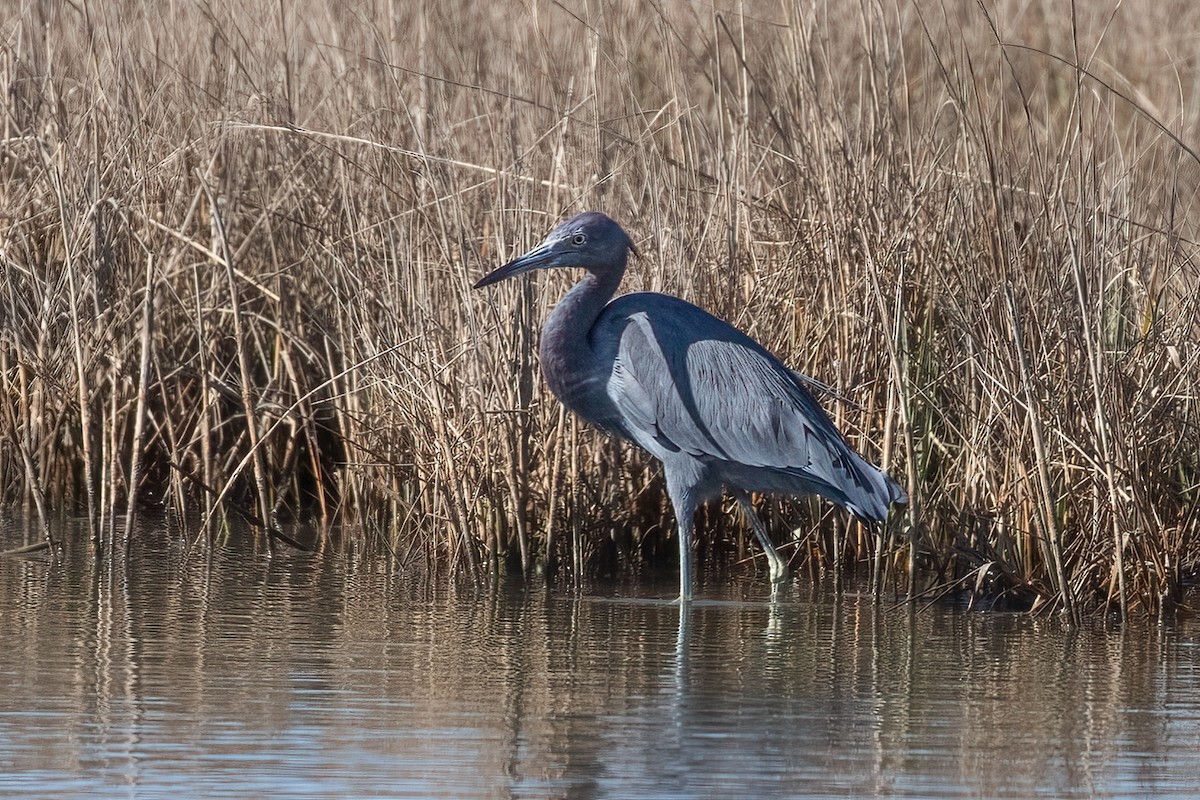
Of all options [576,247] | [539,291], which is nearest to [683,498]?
[576,247]

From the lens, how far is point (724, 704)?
4594 millimetres

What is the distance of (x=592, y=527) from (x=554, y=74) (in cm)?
190

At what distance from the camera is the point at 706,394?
20.6ft

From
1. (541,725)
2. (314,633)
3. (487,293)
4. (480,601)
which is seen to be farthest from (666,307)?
(541,725)

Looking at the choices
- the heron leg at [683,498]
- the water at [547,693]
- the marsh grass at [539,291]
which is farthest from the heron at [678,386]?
the water at [547,693]

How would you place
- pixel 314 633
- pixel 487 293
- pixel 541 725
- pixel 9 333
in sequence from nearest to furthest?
1. pixel 541 725
2. pixel 314 633
3. pixel 487 293
4. pixel 9 333

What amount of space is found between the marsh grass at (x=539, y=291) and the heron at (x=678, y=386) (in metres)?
0.25

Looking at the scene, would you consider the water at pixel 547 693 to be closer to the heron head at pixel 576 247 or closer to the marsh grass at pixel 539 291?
the marsh grass at pixel 539 291

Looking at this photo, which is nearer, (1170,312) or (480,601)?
(480,601)

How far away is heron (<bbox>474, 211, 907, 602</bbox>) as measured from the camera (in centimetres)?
617

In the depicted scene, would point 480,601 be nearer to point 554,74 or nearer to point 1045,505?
point 1045,505

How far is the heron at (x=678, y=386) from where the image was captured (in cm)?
617

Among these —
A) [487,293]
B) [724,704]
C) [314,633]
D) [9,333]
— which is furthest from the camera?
[9,333]

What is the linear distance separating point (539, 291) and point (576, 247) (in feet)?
2.16
